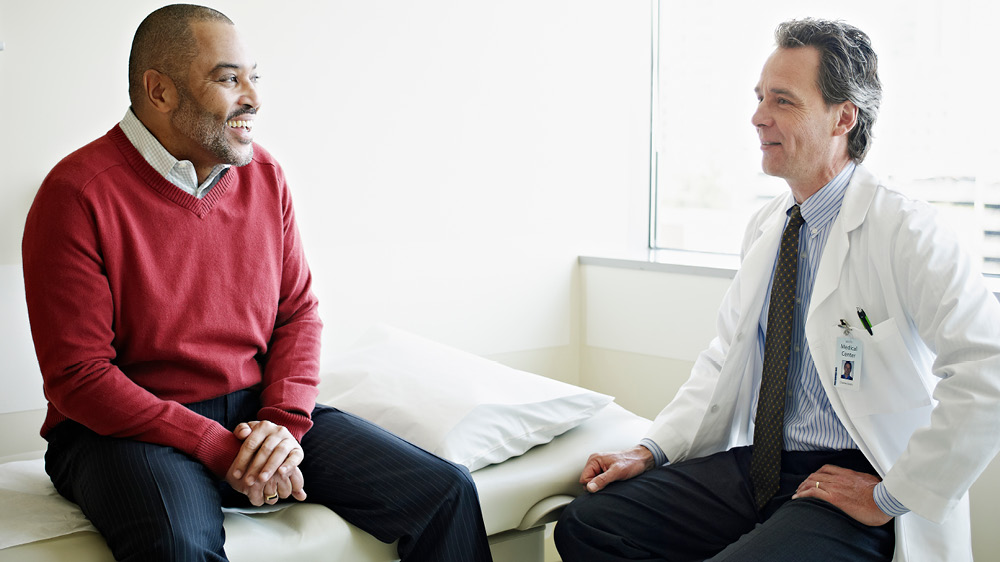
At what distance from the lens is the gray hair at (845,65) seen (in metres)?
1.64

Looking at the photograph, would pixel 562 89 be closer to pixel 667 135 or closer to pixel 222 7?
pixel 667 135

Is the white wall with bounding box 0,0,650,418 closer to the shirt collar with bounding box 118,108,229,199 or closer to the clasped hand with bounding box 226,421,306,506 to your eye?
the shirt collar with bounding box 118,108,229,199

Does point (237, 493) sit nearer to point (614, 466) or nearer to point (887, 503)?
point (614, 466)

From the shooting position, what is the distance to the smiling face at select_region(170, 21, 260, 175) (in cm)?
162

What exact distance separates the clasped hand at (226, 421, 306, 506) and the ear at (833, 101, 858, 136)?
124 centimetres

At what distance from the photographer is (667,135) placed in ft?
10.8

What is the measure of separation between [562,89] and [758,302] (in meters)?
1.53

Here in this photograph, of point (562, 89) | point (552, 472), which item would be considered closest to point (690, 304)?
point (562, 89)

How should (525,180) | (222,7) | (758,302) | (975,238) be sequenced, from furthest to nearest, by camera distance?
(525,180)
(975,238)
(222,7)
(758,302)

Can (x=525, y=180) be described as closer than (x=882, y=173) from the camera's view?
No

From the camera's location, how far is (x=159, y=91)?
1.64 meters

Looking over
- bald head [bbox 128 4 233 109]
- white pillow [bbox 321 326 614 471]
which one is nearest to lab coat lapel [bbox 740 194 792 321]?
white pillow [bbox 321 326 614 471]

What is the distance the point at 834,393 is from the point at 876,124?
1118 mm

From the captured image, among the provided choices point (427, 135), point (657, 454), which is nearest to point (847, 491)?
point (657, 454)
